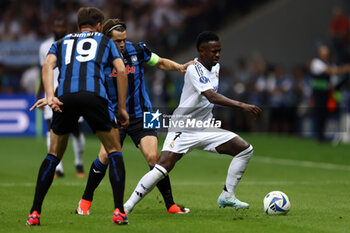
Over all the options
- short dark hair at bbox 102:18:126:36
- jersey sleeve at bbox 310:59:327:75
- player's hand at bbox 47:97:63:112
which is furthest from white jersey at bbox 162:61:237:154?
jersey sleeve at bbox 310:59:327:75

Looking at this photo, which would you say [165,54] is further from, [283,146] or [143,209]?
[143,209]

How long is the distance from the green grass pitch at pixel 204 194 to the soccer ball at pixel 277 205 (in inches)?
4.1

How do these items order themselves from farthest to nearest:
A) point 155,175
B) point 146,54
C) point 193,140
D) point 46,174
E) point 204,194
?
point 204,194
point 146,54
point 193,140
point 155,175
point 46,174

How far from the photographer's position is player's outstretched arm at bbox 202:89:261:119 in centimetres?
785

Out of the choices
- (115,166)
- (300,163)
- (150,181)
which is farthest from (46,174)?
(300,163)

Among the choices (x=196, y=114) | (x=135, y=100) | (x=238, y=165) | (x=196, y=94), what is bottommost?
(x=238, y=165)

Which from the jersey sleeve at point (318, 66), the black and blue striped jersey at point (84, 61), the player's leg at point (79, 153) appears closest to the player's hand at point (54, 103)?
the black and blue striped jersey at point (84, 61)

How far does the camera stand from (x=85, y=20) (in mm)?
7488

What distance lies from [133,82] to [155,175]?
120 centimetres

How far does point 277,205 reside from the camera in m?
8.27

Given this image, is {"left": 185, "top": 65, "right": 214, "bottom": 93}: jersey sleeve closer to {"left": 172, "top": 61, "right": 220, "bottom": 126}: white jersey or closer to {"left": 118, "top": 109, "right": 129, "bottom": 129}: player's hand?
{"left": 172, "top": 61, "right": 220, "bottom": 126}: white jersey

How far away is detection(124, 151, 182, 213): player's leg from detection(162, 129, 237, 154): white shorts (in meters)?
0.09

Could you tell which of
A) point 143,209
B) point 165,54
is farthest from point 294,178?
point 165,54

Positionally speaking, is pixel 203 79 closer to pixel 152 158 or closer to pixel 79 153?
pixel 152 158
